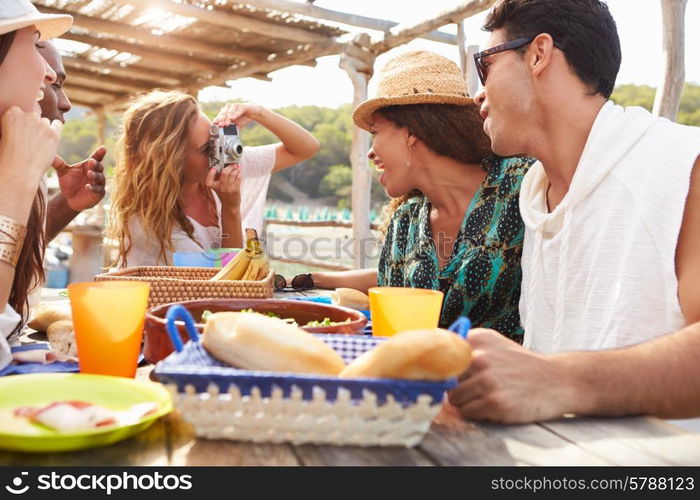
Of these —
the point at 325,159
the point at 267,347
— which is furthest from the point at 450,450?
the point at 325,159

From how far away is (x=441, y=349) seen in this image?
2.35 ft

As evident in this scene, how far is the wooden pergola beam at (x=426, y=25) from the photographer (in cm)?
466

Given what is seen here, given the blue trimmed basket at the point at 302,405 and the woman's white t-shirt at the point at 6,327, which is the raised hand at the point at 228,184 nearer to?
the woman's white t-shirt at the point at 6,327

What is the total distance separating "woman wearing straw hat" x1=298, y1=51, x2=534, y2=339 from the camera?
6.92 feet

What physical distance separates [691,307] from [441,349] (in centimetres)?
89

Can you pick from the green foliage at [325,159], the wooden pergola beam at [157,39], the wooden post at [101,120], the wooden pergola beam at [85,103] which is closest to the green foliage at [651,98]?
the green foliage at [325,159]

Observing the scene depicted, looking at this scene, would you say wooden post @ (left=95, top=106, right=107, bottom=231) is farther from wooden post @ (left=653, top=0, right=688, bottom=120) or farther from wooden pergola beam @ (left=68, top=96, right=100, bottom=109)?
wooden post @ (left=653, top=0, right=688, bottom=120)

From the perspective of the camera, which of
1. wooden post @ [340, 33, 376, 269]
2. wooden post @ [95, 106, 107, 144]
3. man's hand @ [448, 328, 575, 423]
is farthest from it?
wooden post @ [95, 106, 107, 144]

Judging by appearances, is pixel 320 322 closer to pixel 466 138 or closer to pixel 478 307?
pixel 478 307

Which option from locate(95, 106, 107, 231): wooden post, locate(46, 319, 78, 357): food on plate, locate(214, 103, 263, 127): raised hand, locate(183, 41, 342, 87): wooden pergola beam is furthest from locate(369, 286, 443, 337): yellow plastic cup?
locate(95, 106, 107, 231): wooden post

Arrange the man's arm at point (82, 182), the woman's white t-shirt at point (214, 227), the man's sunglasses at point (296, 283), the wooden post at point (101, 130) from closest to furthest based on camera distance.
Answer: the man's arm at point (82, 182), the man's sunglasses at point (296, 283), the woman's white t-shirt at point (214, 227), the wooden post at point (101, 130)

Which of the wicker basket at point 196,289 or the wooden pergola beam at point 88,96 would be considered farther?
the wooden pergola beam at point 88,96

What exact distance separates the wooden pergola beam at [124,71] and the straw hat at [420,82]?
629cm

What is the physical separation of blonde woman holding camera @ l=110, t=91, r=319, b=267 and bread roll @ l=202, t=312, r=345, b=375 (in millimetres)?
2039
